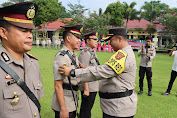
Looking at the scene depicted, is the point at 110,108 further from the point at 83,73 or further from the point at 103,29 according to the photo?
the point at 103,29

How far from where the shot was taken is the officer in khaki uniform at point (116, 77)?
213 cm

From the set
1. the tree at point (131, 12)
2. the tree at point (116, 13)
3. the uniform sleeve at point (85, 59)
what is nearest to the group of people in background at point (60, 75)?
the uniform sleeve at point (85, 59)

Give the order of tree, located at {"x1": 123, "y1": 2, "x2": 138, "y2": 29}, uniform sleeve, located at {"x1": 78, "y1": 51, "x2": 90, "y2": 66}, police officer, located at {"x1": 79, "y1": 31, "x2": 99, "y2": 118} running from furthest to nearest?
tree, located at {"x1": 123, "y1": 2, "x2": 138, "y2": 29}
uniform sleeve, located at {"x1": 78, "y1": 51, "x2": 90, "y2": 66}
police officer, located at {"x1": 79, "y1": 31, "x2": 99, "y2": 118}

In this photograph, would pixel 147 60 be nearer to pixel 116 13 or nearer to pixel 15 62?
pixel 15 62

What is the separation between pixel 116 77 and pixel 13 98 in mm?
1364

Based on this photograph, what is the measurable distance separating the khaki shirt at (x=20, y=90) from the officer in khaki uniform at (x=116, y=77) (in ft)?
1.63

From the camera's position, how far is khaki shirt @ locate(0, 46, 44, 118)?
4.56 feet

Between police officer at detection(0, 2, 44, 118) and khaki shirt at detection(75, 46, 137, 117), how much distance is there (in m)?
0.76

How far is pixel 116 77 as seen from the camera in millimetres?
2289

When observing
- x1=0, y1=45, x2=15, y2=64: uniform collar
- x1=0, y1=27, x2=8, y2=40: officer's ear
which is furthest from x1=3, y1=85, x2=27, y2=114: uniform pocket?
x1=0, y1=27, x2=8, y2=40: officer's ear

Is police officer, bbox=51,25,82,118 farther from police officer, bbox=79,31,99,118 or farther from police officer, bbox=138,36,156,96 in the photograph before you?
police officer, bbox=138,36,156,96

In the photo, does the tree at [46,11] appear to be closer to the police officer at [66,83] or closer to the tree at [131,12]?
the tree at [131,12]

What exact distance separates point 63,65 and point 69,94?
1.54 feet

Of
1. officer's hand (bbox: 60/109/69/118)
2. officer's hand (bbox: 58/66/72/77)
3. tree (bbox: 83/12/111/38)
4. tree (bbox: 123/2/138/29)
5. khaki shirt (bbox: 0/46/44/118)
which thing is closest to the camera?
khaki shirt (bbox: 0/46/44/118)
